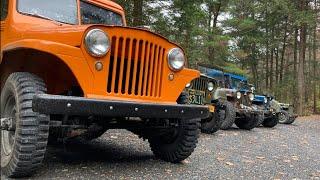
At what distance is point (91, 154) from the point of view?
18.7 ft

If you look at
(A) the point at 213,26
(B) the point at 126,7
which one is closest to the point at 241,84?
(B) the point at 126,7

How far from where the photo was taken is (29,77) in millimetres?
4164

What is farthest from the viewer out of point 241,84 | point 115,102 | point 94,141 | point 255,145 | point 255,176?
point 241,84

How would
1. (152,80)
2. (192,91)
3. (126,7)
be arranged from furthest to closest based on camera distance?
(126,7) → (192,91) → (152,80)

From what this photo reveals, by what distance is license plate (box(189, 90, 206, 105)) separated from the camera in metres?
9.79

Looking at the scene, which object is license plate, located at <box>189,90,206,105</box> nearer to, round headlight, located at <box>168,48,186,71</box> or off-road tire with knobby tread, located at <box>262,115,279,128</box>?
round headlight, located at <box>168,48,186,71</box>

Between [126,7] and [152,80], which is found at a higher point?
[126,7]

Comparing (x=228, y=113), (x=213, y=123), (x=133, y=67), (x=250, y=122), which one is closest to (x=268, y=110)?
(x=250, y=122)

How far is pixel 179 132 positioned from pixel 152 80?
1.15m

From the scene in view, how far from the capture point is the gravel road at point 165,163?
4660 millimetres

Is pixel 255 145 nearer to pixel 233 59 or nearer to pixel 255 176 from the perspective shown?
pixel 255 176

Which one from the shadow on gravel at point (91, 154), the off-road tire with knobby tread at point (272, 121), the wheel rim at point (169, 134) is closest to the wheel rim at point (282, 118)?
the off-road tire with knobby tread at point (272, 121)

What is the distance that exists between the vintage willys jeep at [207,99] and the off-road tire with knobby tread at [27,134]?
6.06m

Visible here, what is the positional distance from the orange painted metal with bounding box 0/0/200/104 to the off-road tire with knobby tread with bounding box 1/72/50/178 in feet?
1.28
